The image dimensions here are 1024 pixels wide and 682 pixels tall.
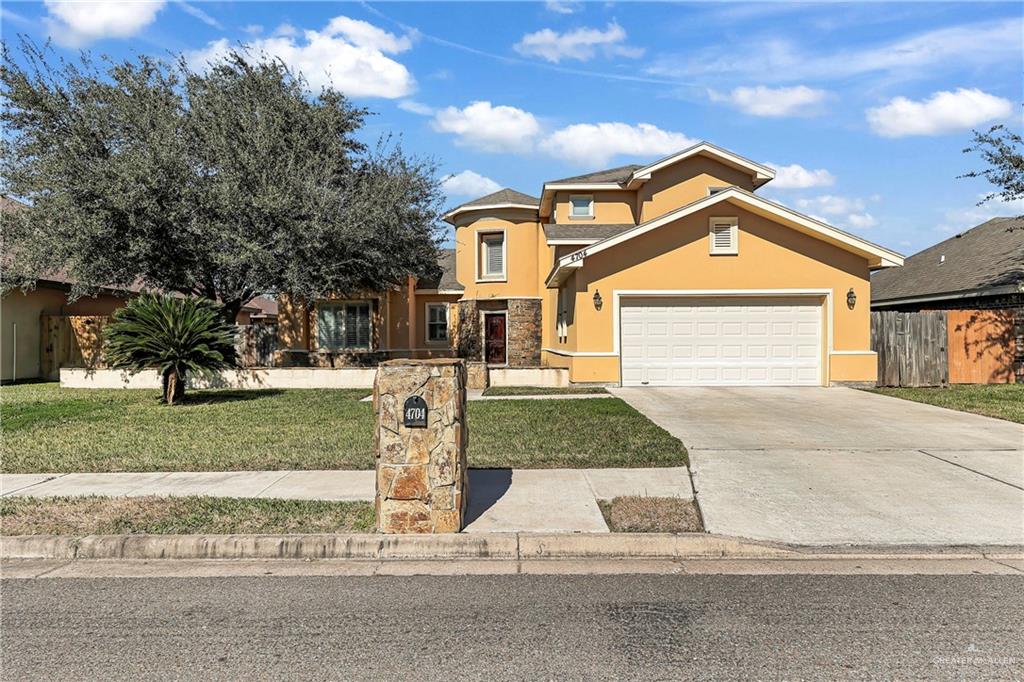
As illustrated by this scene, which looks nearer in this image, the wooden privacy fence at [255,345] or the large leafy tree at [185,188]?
the large leafy tree at [185,188]

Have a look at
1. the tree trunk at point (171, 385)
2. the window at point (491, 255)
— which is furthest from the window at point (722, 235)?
the tree trunk at point (171, 385)

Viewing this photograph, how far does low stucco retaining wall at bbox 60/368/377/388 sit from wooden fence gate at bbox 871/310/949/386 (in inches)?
516

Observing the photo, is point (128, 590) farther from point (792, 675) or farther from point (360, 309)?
point (360, 309)

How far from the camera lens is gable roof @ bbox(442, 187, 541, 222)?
23.6 metres

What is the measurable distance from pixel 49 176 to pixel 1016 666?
19017 millimetres

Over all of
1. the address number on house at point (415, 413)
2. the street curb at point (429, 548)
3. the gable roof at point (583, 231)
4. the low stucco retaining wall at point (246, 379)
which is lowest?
the street curb at point (429, 548)

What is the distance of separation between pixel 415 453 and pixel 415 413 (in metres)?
0.34

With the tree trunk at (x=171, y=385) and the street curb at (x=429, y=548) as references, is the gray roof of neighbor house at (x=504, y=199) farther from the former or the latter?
the street curb at (x=429, y=548)

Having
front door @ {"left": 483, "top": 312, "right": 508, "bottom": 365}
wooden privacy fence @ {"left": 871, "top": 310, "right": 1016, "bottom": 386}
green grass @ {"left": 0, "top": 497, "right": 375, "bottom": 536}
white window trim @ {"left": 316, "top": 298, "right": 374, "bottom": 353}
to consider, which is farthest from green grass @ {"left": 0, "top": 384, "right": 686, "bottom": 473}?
front door @ {"left": 483, "top": 312, "right": 508, "bottom": 365}

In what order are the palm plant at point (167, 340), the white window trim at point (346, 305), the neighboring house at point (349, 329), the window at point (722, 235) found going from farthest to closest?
the white window trim at point (346, 305)
the neighboring house at point (349, 329)
the window at point (722, 235)
the palm plant at point (167, 340)

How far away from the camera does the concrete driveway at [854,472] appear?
220 inches

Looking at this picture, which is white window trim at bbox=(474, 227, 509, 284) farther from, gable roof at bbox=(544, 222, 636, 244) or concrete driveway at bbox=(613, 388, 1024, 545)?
concrete driveway at bbox=(613, 388, 1024, 545)

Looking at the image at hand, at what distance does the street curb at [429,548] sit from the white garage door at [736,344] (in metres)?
11.1

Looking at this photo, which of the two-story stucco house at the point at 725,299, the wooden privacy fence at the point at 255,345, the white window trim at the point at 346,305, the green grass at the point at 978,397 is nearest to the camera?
the green grass at the point at 978,397
